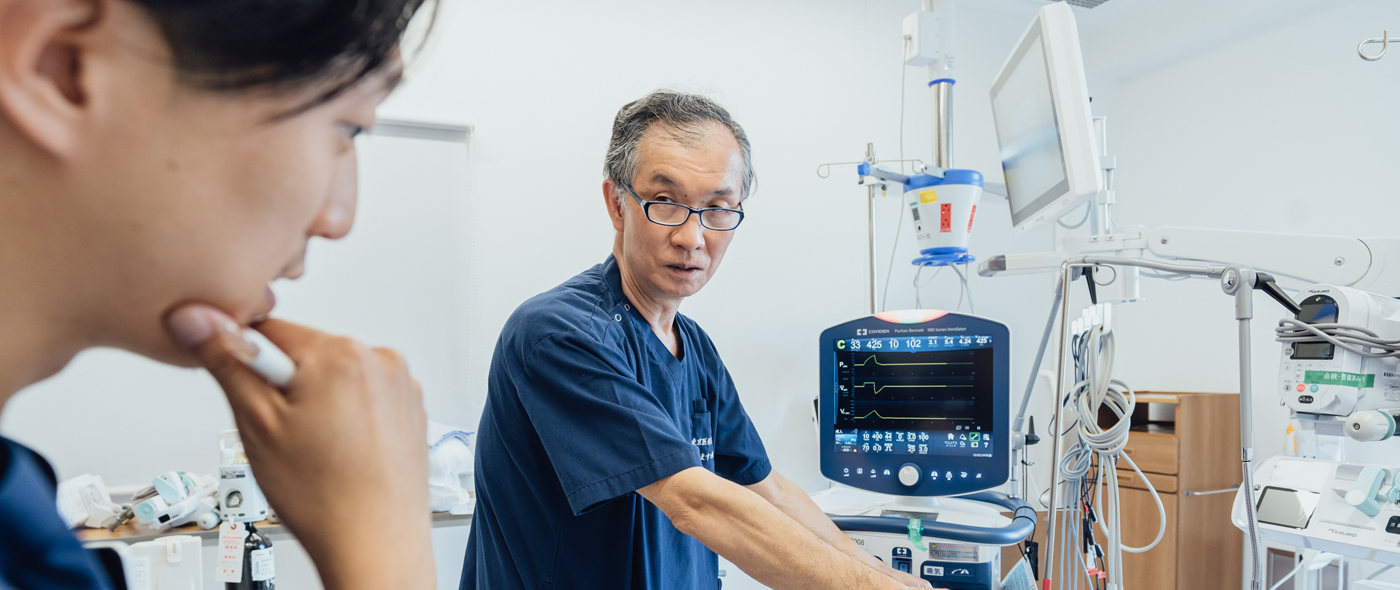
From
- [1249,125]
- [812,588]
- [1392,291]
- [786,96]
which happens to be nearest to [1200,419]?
[1249,125]

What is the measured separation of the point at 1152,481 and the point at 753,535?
2910mm

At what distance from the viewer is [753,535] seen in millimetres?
1048

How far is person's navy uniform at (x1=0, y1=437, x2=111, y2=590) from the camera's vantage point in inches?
12.7

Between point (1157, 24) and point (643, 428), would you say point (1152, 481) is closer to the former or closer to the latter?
point (1157, 24)

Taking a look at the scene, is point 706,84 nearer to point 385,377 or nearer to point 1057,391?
point 1057,391

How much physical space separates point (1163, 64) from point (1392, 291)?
2829mm

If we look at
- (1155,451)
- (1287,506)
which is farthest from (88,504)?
(1155,451)

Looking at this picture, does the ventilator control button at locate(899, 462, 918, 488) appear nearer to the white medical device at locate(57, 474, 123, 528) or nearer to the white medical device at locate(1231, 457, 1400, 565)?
the white medical device at locate(1231, 457, 1400, 565)

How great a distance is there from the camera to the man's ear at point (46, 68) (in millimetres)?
290

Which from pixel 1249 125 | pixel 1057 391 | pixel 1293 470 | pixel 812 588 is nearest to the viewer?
pixel 812 588

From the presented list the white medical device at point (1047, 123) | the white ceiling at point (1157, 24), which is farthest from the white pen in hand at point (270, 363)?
the white ceiling at point (1157, 24)

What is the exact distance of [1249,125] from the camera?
3576mm

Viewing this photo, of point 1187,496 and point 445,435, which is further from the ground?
point 445,435

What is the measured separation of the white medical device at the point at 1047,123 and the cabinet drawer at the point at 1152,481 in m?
1.89
